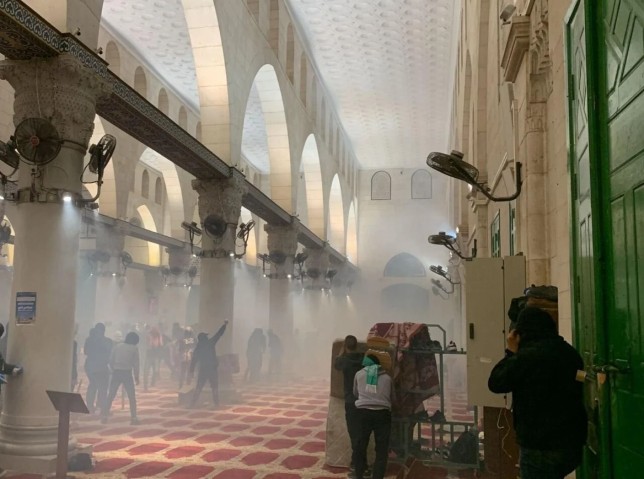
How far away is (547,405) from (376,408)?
2.79 meters

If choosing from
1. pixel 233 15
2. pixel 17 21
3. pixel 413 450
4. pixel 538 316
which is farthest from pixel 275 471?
pixel 233 15

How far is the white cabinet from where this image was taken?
16.3 feet

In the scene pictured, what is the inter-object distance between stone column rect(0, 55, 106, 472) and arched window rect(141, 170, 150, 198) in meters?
15.3

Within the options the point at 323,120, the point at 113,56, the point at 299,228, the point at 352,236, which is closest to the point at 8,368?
the point at 299,228

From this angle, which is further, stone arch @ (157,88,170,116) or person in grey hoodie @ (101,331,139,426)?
stone arch @ (157,88,170,116)

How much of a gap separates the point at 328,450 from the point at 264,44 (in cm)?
997

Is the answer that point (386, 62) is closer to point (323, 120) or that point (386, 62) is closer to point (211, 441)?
point (323, 120)

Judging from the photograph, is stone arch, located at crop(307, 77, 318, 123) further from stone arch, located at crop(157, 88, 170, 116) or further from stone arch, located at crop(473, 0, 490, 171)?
stone arch, located at crop(473, 0, 490, 171)

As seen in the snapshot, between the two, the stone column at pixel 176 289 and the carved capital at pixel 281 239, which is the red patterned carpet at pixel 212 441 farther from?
the stone column at pixel 176 289

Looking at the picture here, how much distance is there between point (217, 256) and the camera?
37.6ft

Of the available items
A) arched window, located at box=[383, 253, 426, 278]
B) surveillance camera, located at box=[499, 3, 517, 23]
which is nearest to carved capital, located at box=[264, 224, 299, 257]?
surveillance camera, located at box=[499, 3, 517, 23]

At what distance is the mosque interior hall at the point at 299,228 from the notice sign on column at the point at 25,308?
2cm

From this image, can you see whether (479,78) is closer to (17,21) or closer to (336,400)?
(336,400)

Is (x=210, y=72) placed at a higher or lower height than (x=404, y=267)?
higher
